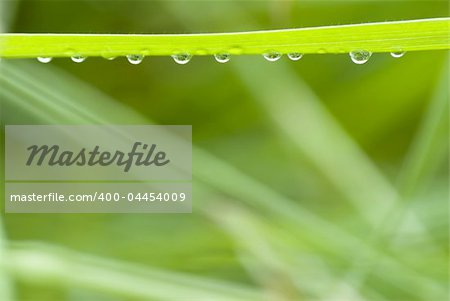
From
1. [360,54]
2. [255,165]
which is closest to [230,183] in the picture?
[255,165]

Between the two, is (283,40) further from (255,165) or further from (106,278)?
(255,165)

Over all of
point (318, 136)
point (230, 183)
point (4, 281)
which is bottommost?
point (4, 281)

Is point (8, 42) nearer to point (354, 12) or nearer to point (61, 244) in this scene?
point (61, 244)

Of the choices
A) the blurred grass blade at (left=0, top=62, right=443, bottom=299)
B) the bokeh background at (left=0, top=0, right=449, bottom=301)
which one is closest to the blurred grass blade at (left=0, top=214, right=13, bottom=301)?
the bokeh background at (left=0, top=0, right=449, bottom=301)

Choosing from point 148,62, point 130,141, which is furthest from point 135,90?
point 130,141

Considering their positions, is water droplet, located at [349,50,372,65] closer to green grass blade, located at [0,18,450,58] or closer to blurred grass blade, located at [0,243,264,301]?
green grass blade, located at [0,18,450,58]

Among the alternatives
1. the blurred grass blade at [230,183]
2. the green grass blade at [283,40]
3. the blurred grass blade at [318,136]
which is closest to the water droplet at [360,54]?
the green grass blade at [283,40]
